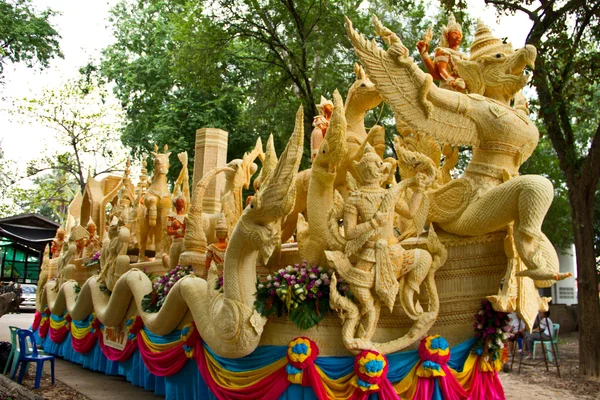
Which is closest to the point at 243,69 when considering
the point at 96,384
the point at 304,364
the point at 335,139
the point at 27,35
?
the point at 27,35

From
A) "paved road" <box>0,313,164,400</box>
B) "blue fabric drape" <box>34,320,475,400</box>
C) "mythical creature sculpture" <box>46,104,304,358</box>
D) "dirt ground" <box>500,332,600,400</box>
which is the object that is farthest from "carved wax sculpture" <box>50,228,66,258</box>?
"dirt ground" <box>500,332,600,400</box>

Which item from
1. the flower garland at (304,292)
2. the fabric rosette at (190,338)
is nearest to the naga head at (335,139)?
the flower garland at (304,292)

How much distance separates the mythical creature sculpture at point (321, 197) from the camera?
453 centimetres

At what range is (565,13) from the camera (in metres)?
9.36

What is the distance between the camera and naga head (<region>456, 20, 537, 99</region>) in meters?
4.64

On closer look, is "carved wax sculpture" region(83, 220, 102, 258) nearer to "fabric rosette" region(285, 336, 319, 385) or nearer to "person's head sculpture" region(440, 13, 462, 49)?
"fabric rosette" region(285, 336, 319, 385)

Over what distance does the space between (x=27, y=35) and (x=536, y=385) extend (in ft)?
46.8

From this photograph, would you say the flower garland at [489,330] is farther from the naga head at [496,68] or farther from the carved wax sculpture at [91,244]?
the carved wax sculpture at [91,244]

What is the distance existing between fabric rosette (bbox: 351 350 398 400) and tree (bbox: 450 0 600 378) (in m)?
6.15

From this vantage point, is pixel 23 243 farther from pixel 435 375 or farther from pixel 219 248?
pixel 435 375

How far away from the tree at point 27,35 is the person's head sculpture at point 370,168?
40.3ft

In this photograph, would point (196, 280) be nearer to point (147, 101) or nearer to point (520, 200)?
point (520, 200)

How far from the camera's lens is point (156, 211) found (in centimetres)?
830

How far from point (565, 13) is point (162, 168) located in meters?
7.07
